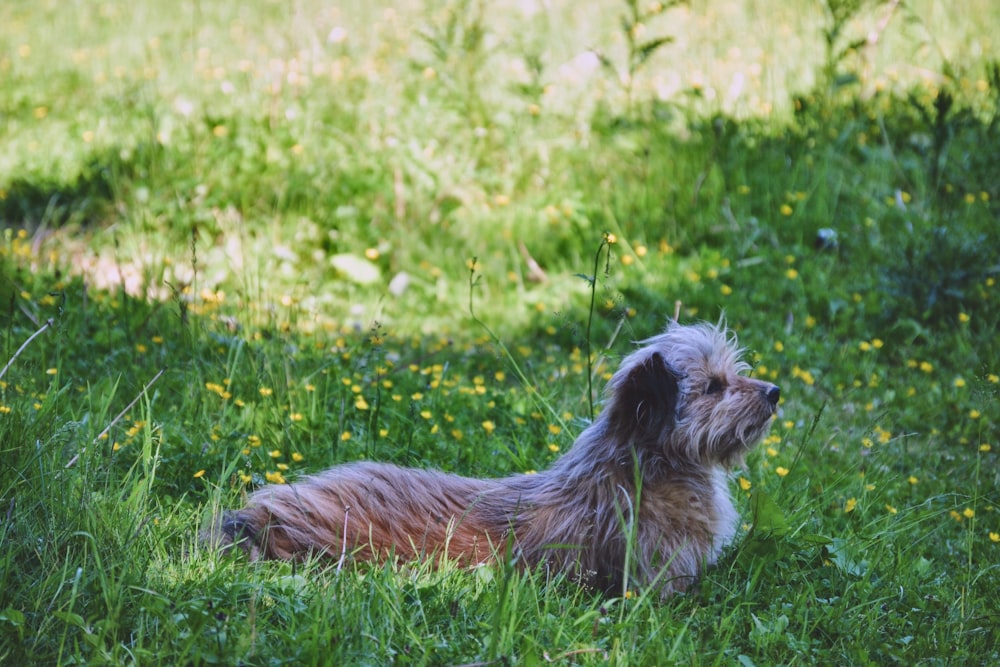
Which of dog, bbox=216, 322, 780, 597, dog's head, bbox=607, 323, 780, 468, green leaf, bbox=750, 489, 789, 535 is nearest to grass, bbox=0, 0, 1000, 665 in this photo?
green leaf, bbox=750, 489, 789, 535

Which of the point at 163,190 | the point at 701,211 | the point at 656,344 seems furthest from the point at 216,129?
the point at 656,344

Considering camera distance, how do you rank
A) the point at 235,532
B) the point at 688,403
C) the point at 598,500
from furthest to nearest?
the point at 688,403 < the point at 598,500 < the point at 235,532

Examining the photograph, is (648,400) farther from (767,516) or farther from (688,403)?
(767,516)

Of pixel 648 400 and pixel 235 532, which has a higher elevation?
A: pixel 648 400

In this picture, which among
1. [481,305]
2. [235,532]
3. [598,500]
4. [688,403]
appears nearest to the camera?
[235,532]

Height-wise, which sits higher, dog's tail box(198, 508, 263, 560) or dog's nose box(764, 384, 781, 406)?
dog's nose box(764, 384, 781, 406)

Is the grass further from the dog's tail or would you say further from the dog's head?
the dog's head

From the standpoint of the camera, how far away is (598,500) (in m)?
3.87

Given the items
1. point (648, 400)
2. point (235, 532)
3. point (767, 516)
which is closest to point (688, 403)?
point (648, 400)

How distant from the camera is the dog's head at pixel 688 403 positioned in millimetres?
3898

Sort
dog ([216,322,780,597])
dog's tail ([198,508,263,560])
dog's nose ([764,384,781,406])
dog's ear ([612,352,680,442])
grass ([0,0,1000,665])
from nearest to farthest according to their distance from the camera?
grass ([0,0,1000,665]), dog's tail ([198,508,263,560]), dog ([216,322,780,597]), dog's ear ([612,352,680,442]), dog's nose ([764,384,781,406])

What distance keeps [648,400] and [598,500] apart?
1.37 ft

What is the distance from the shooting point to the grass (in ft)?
10.8

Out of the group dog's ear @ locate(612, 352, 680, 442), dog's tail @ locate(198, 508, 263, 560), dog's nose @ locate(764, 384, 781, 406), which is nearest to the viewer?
dog's tail @ locate(198, 508, 263, 560)
